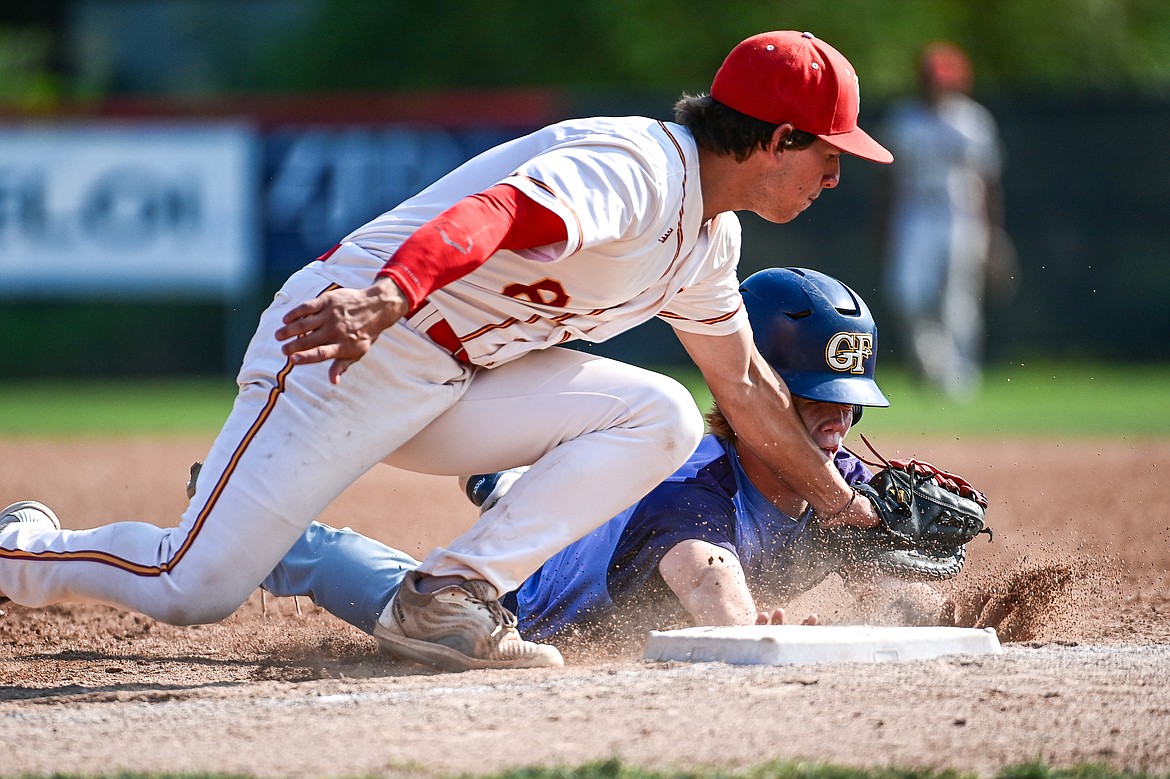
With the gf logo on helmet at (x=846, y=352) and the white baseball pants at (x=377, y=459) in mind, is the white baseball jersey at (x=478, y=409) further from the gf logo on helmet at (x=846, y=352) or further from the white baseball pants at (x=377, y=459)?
the gf logo on helmet at (x=846, y=352)

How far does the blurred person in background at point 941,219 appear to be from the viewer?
33.7 ft

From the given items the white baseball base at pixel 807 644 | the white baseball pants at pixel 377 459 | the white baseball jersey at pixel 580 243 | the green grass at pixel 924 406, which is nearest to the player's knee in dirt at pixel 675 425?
the white baseball pants at pixel 377 459

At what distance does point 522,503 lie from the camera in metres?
3.25

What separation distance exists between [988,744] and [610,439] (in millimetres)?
1104

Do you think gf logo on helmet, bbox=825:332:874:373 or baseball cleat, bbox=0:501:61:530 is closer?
baseball cleat, bbox=0:501:61:530

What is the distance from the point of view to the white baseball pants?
3102 mm

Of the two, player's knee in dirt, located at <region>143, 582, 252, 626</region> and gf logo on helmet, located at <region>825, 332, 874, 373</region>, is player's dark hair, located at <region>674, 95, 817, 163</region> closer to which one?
gf logo on helmet, located at <region>825, 332, 874, 373</region>

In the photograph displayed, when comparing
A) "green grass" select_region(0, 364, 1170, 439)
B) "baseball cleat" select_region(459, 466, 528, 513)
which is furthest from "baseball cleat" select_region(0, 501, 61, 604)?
"green grass" select_region(0, 364, 1170, 439)

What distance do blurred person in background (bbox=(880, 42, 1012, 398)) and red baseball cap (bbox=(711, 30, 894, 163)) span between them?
7123 millimetres

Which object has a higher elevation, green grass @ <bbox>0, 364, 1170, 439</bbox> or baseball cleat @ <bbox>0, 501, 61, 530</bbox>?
baseball cleat @ <bbox>0, 501, 61, 530</bbox>

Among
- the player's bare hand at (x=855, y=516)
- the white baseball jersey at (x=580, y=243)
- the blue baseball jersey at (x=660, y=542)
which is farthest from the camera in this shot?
the player's bare hand at (x=855, y=516)

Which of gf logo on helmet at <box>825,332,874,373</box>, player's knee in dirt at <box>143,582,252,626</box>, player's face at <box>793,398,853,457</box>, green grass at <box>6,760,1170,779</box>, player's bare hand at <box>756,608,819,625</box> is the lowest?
player's bare hand at <box>756,608,819,625</box>

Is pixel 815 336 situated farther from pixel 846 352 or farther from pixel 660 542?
pixel 660 542

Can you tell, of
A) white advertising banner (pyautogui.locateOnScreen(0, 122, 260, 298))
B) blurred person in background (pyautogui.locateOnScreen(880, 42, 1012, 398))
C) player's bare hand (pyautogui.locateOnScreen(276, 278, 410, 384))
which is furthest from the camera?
white advertising banner (pyautogui.locateOnScreen(0, 122, 260, 298))
